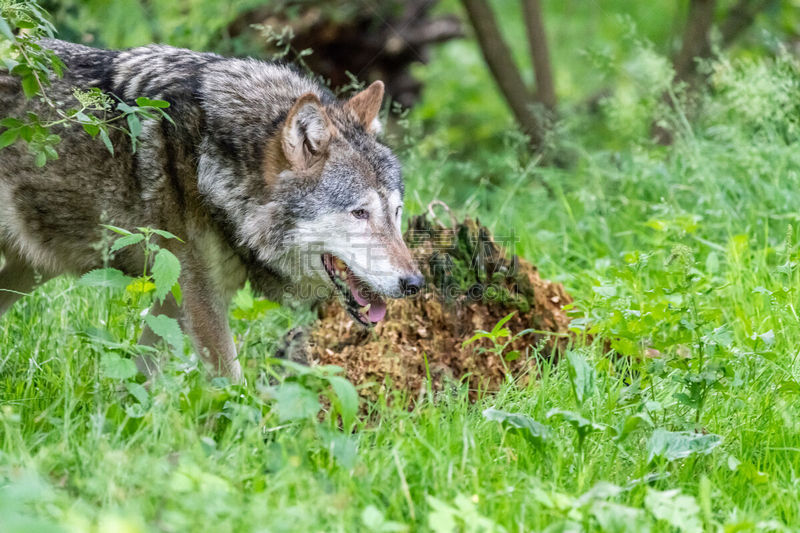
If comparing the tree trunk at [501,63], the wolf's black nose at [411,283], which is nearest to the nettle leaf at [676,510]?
the wolf's black nose at [411,283]

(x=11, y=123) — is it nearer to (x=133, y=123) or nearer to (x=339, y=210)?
(x=133, y=123)

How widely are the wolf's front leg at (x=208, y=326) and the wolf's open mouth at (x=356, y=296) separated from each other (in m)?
0.58

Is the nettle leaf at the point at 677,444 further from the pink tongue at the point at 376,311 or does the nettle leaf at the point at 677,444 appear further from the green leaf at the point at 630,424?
the pink tongue at the point at 376,311

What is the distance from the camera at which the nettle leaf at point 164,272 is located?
119 inches

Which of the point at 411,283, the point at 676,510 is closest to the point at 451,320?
the point at 411,283

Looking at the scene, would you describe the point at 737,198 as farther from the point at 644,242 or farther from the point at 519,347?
the point at 519,347

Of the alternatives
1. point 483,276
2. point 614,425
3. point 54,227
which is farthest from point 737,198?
point 54,227

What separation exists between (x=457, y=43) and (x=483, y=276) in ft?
37.2

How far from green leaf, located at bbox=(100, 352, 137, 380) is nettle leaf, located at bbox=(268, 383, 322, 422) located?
573 millimetres

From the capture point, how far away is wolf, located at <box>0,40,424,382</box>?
394 centimetres

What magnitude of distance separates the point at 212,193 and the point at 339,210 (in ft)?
2.00

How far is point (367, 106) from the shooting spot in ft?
Answer: 14.3

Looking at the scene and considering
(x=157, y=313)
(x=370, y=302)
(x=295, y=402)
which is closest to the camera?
(x=295, y=402)

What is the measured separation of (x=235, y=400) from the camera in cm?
328
